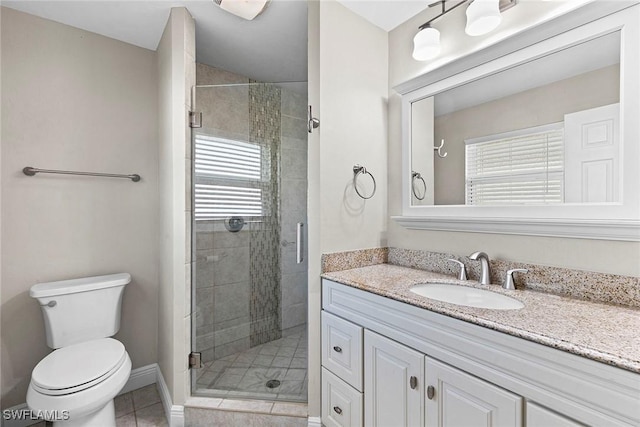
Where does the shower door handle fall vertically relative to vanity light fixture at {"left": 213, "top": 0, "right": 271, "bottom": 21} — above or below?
below

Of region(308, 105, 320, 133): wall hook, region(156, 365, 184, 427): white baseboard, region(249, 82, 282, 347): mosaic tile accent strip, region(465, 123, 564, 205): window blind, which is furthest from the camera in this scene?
region(249, 82, 282, 347): mosaic tile accent strip

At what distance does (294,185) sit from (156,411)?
5.51 feet

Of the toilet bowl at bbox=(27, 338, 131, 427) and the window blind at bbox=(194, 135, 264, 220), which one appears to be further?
the window blind at bbox=(194, 135, 264, 220)

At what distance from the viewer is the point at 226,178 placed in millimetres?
1908

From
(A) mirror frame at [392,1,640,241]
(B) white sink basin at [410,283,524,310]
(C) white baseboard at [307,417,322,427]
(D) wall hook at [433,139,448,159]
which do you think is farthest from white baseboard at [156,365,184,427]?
(D) wall hook at [433,139,448,159]

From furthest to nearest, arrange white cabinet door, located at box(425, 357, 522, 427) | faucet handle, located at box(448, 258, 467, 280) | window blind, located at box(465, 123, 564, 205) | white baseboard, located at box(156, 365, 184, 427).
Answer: white baseboard, located at box(156, 365, 184, 427) < faucet handle, located at box(448, 258, 467, 280) < window blind, located at box(465, 123, 564, 205) < white cabinet door, located at box(425, 357, 522, 427)

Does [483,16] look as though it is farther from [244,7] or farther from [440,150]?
[244,7]

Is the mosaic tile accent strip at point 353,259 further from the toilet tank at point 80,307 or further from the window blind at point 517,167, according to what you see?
the toilet tank at point 80,307

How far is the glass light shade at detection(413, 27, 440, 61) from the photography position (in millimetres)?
1572

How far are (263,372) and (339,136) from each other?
5.11ft

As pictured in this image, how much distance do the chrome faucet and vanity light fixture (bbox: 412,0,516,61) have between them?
1.07 meters

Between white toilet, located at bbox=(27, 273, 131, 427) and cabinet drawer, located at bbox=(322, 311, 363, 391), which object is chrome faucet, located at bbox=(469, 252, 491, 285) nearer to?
cabinet drawer, located at bbox=(322, 311, 363, 391)

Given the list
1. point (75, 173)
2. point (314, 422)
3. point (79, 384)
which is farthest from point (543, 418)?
point (75, 173)

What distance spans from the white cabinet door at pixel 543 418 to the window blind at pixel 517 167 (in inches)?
31.7
